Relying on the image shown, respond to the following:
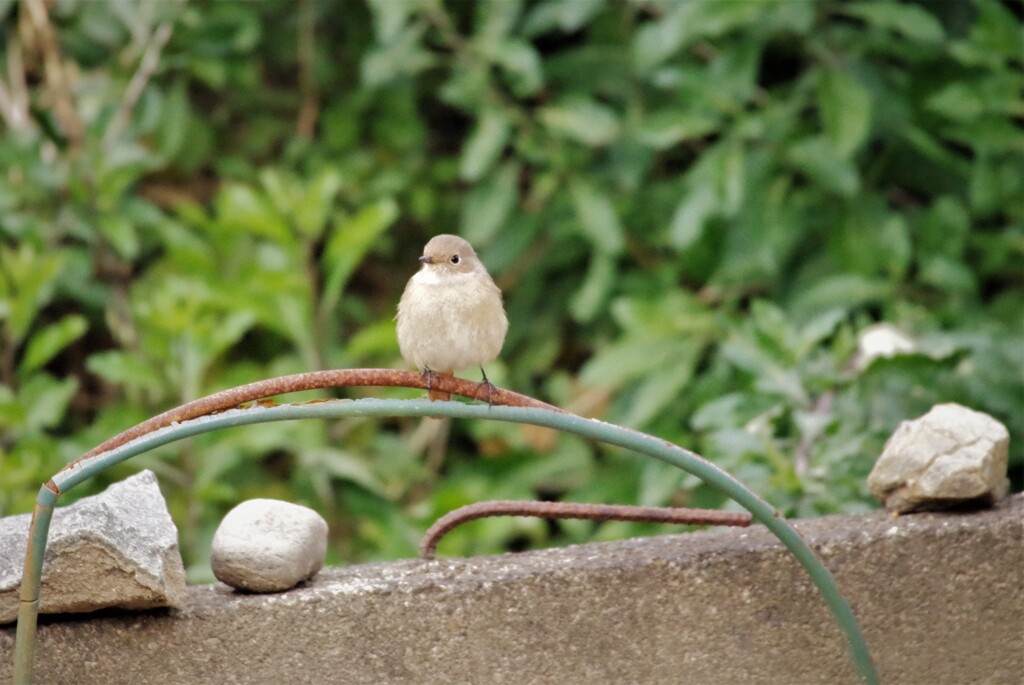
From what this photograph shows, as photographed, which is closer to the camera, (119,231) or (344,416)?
(344,416)

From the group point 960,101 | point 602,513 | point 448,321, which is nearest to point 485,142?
point 960,101

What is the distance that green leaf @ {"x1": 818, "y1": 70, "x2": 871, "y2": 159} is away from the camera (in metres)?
3.74

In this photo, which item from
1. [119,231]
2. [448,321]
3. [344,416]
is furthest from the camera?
[119,231]

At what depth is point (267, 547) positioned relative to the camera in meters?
2.06

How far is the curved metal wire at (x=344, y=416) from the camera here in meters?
1.76

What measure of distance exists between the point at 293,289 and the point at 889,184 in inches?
75.4

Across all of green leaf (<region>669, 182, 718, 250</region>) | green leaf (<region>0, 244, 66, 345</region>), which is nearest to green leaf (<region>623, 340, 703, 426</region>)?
green leaf (<region>669, 182, 718, 250</region>)

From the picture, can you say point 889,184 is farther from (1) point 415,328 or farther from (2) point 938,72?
(1) point 415,328

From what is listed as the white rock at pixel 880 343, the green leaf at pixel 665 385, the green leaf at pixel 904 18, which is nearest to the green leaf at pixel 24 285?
the green leaf at pixel 665 385

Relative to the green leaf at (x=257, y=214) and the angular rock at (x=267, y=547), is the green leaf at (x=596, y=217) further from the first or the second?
the angular rock at (x=267, y=547)

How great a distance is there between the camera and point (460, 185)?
207 inches

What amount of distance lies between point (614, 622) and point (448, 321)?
618 mm

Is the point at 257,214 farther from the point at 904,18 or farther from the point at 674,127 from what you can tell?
the point at 904,18

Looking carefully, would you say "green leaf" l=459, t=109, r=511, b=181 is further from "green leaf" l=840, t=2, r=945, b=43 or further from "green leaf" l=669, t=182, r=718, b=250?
"green leaf" l=840, t=2, r=945, b=43
